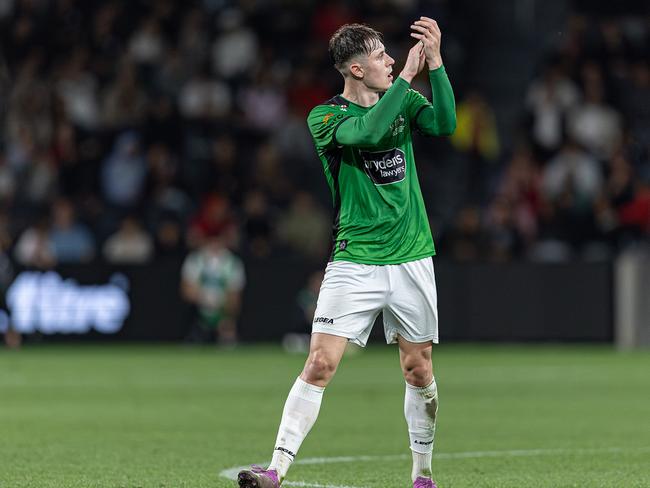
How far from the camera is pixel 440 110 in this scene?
6.89 meters

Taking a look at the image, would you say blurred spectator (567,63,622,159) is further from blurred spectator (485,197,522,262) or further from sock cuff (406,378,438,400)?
sock cuff (406,378,438,400)

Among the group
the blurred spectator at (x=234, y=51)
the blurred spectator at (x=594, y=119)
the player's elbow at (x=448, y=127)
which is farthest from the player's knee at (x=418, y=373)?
the blurred spectator at (x=234, y=51)

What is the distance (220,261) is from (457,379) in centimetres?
612

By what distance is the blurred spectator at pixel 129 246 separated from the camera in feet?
68.2

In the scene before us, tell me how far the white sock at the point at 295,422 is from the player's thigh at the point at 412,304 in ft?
1.74

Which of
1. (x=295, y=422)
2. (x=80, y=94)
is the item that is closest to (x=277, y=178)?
(x=80, y=94)

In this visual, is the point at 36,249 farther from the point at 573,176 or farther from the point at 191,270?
the point at 573,176

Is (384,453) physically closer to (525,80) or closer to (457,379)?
(457,379)

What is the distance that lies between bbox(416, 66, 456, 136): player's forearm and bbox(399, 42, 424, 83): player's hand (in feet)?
0.37

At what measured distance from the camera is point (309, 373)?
22.1 ft

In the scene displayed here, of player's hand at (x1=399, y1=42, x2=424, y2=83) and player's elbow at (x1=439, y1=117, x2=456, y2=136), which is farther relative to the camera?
player's elbow at (x1=439, y1=117, x2=456, y2=136)

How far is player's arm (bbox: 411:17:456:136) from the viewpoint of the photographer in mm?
6797

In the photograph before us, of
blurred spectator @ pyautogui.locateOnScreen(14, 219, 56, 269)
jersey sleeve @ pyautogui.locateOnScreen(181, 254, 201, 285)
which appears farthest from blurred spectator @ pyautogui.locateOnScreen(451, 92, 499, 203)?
blurred spectator @ pyautogui.locateOnScreen(14, 219, 56, 269)

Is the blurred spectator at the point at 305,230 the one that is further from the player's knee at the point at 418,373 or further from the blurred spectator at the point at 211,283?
the player's knee at the point at 418,373
